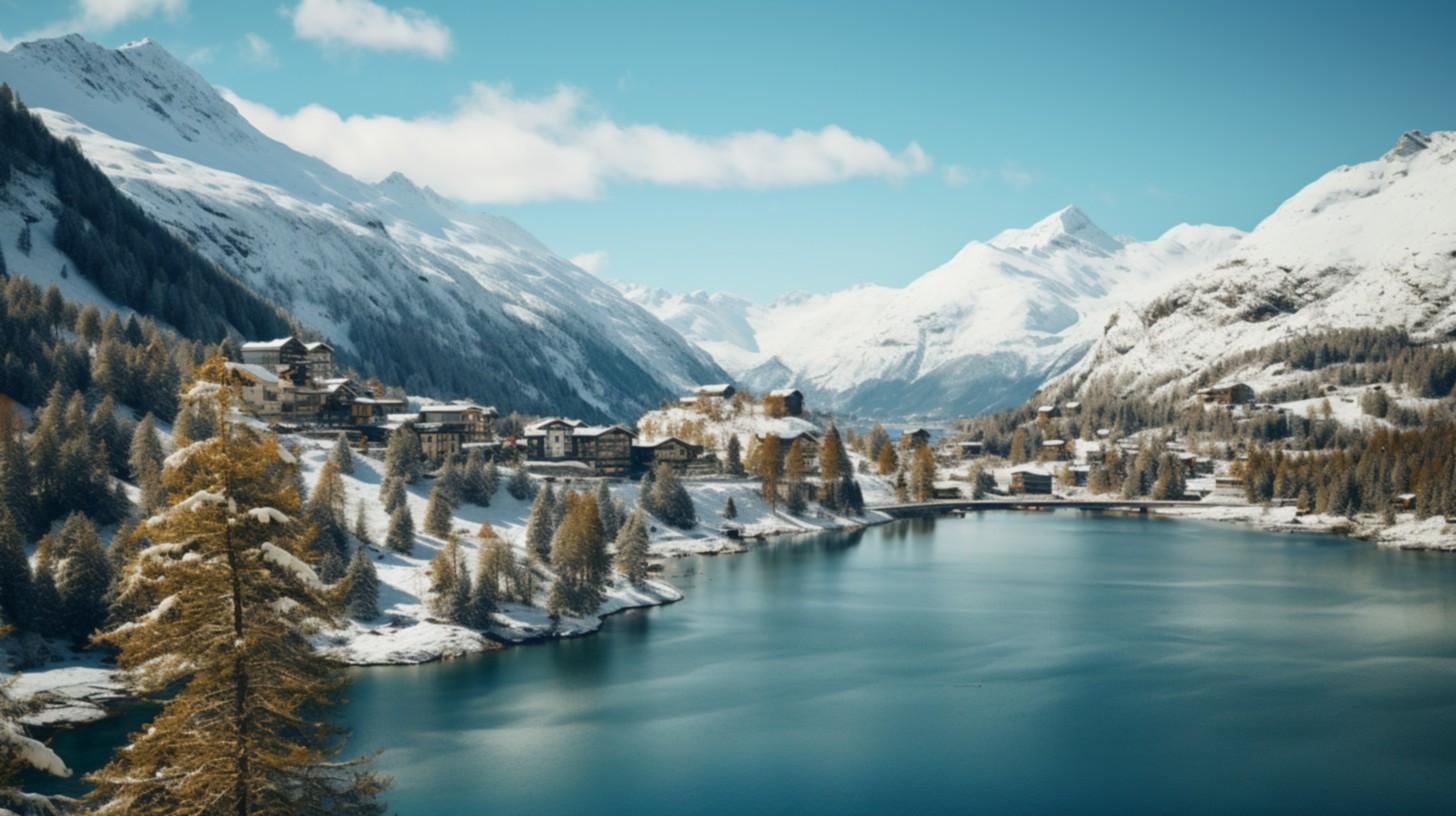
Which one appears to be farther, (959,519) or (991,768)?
(959,519)

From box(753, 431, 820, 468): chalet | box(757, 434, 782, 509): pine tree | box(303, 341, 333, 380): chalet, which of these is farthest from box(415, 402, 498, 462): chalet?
box(753, 431, 820, 468): chalet

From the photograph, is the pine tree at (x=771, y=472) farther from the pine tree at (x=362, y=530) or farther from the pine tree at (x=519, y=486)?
the pine tree at (x=362, y=530)

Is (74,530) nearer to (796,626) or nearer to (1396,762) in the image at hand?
(796,626)

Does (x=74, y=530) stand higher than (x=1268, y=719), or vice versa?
(x=74, y=530)

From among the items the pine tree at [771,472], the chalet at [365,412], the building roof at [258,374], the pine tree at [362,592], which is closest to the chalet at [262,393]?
the building roof at [258,374]

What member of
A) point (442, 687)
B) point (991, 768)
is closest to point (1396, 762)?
point (991, 768)

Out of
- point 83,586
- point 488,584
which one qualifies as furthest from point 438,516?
point 83,586
